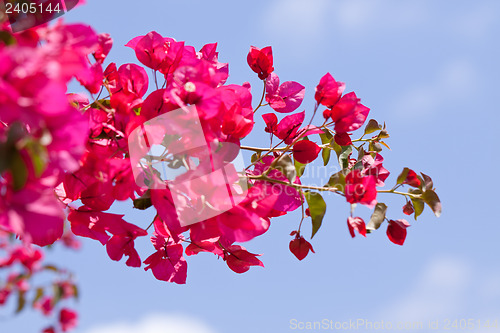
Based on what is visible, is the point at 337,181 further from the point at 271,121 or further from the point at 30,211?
the point at 30,211

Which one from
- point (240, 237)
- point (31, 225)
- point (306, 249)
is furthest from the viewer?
point (306, 249)

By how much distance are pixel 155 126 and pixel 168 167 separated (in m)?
0.06

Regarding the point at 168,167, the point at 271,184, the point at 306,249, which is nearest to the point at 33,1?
the point at 168,167

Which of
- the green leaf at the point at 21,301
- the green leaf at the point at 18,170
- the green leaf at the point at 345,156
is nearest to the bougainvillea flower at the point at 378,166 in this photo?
the green leaf at the point at 345,156

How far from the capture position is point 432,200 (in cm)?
71

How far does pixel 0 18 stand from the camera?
1.45 ft

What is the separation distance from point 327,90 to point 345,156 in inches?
5.4

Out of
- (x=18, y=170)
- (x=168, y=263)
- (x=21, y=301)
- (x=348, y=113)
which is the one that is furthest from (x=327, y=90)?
(x=21, y=301)

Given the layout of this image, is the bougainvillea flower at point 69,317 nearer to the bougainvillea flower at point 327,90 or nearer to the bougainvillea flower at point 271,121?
the bougainvillea flower at point 271,121

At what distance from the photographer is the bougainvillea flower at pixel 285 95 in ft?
2.75

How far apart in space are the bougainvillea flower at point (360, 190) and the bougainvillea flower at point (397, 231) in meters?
0.14

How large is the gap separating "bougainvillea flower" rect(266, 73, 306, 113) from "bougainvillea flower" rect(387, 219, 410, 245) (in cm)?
27

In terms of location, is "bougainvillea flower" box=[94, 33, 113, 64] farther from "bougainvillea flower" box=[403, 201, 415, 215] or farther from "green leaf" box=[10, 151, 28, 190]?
"bougainvillea flower" box=[403, 201, 415, 215]

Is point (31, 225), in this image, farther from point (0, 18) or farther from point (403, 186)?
point (403, 186)
